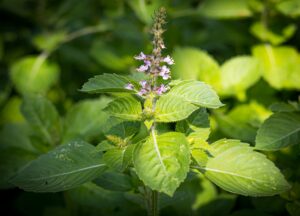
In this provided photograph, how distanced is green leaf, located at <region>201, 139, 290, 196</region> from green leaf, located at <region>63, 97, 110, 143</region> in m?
0.90

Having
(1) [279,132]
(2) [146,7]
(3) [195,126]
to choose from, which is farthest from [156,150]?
(2) [146,7]

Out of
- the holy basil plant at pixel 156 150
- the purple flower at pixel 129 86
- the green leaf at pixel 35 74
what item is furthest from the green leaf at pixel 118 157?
the green leaf at pixel 35 74

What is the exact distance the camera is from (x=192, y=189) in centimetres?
242

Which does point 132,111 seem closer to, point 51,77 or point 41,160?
point 41,160

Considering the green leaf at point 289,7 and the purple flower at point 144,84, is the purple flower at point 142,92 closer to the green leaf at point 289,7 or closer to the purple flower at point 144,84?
the purple flower at point 144,84

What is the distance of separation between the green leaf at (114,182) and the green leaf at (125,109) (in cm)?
41

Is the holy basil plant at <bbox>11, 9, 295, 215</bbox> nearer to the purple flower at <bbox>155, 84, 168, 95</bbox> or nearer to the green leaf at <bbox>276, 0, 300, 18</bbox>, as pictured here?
the purple flower at <bbox>155, 84, 168, 95</bbox>

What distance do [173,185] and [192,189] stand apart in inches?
43.8

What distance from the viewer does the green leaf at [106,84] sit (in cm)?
147

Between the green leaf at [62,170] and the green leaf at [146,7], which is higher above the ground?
the green leaf at [146,7]

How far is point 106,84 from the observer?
4.89ft

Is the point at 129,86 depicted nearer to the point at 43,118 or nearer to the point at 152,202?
the point at 152,202

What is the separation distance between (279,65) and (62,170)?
1919 millimetres

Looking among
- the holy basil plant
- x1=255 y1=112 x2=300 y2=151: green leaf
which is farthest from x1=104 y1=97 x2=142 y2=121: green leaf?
x1=255 y1=112 x2=300 y2=151: green leaf
